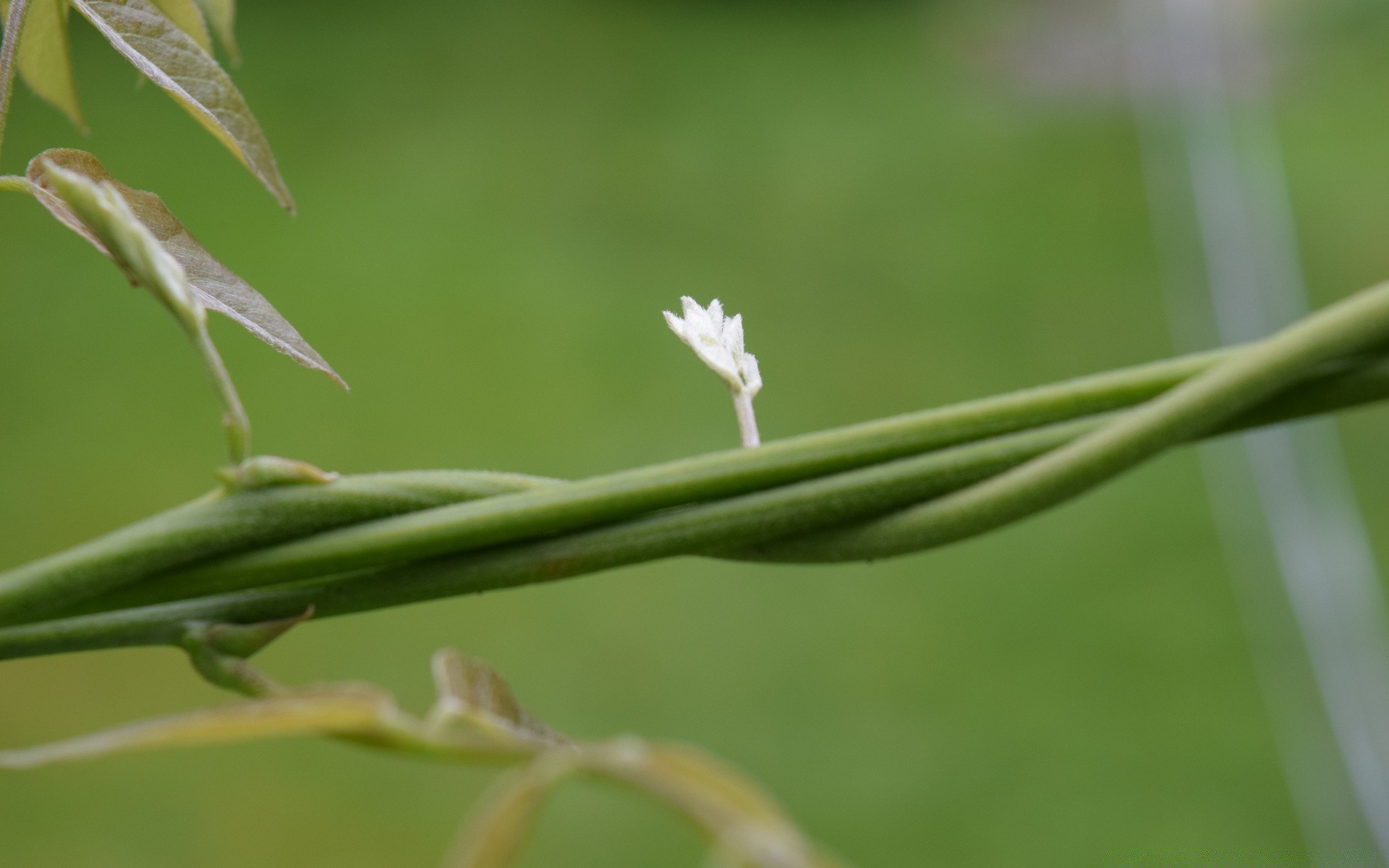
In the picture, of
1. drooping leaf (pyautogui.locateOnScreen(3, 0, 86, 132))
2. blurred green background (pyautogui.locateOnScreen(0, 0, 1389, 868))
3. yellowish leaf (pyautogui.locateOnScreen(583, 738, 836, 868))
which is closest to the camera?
yellowish leaf (pyautogui.locateOnScreen(583, 738, 836, 868))

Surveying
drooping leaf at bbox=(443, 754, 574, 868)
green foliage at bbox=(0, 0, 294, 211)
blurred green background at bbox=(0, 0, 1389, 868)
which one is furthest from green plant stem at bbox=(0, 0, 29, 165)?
blurred green background at bbox=(0, 0, 1389, 868)

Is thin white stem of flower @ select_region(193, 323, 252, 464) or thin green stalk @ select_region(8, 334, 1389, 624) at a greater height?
thin white stem of flower @ select_region(193, 323, 252, 464)

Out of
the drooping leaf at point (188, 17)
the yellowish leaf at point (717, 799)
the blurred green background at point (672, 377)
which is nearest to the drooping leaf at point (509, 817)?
the yellowish leaf at point (717, 799)

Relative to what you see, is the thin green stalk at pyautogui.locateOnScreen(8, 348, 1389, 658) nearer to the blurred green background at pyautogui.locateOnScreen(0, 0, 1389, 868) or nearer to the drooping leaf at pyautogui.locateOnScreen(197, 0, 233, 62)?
the drooping leaf at pyautogui.locateOnScreen(197, 0, 233, 62)

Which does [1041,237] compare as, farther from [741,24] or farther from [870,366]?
[741,24]

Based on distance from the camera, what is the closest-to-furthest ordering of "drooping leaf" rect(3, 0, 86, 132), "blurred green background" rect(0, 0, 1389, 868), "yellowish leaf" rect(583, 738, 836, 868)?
1. "yellowish leaf" rect(583, 738, 836, 868)
2. "drooping leaf" rect(3, 0, 86, 132)
3. "blurred green background" rect(0, 0, 1389, 868)

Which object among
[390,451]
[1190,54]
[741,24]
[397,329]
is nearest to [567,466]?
[390,451]

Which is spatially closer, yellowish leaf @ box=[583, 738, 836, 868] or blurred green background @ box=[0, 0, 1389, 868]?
yellowish leaf @ box=[583, 738, 836, 868]
